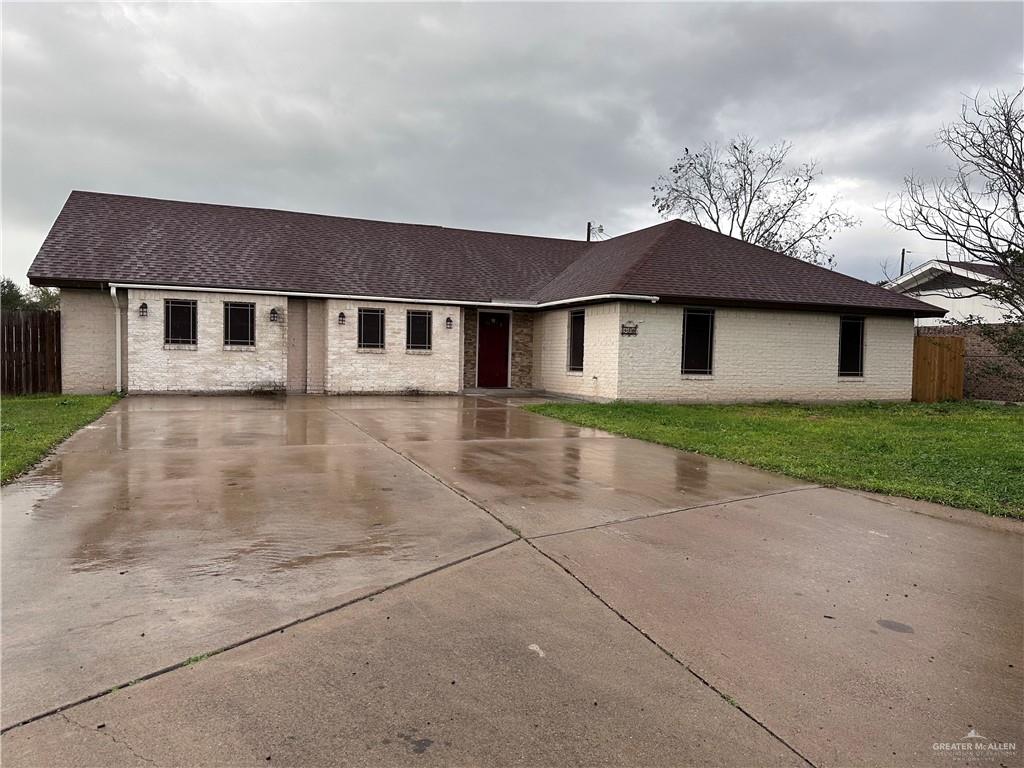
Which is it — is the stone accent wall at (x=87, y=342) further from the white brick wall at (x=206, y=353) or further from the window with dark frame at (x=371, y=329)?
the window with dark frame at (x=371, y=329)

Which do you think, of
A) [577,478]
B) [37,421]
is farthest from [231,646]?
[37,421]

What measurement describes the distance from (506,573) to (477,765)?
1.81 metres

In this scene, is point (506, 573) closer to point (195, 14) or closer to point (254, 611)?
point (254, 611)

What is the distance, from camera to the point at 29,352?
15.9m

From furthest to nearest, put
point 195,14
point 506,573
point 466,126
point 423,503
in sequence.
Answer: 1. point 466,126
2. point 195,14
3. point 423,503
4. point 506,573

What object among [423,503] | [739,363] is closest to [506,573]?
[423,503]

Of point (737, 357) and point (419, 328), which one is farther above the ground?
point (419, 328)

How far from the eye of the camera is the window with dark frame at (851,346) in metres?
17.6

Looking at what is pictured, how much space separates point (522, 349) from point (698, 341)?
19.7ft

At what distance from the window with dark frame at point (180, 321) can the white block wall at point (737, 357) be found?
976 cm

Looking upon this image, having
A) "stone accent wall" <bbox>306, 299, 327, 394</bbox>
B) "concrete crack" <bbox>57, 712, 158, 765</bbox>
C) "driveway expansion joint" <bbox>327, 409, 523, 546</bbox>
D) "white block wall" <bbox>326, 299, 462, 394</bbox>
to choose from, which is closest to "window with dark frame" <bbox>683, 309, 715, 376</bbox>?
"white block wall" <bbox>326, 299, 462, 394</bbox>

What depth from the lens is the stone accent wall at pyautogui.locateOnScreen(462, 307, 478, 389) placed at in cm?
1973

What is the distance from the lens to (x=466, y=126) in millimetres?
19625

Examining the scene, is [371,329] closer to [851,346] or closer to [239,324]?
[239,324]
